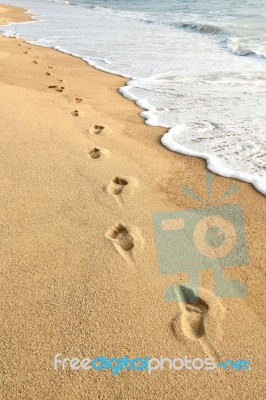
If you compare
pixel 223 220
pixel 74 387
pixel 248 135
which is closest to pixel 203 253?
pixel 223 220

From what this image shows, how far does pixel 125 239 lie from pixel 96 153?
1259 millimetres

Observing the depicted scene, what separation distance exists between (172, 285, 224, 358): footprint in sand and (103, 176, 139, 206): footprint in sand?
91cm

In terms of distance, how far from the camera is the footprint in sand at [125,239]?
6.78ft

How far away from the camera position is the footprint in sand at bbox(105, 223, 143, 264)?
207 centimetres

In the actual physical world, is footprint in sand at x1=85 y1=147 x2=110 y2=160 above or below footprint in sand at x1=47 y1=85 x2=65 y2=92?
below

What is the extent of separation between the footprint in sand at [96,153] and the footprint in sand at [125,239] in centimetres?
105

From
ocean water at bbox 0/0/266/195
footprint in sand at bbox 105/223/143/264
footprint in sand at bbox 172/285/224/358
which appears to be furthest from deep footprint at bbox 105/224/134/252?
ocean water at bbox 0/0/266/195

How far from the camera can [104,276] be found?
6.25ft

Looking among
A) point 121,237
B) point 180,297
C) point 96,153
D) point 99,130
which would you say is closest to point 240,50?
point 99,130

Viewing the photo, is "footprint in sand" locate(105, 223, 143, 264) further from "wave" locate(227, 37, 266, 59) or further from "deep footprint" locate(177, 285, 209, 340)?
"wave" locate(227, 37, 266, 59)

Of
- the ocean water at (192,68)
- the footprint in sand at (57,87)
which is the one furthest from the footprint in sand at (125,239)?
the footprint in sand at (57,87)

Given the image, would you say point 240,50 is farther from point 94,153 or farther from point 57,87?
point 94,153

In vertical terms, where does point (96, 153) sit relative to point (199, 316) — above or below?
above

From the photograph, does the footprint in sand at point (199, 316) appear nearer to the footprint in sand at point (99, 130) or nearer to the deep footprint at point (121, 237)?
the deep footprint at point (121, 237)
